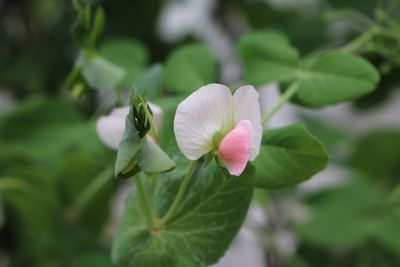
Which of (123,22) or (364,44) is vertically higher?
(364,44)

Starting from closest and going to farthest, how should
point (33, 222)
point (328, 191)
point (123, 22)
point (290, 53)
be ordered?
point (290, 53)
point (33, 222)
point (328, 191)
point (123, 22)

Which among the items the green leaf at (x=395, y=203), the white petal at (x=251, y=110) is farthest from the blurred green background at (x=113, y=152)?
the white petal at (x=251, y=110)

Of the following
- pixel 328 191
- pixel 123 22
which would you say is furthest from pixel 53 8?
pixel 328 191

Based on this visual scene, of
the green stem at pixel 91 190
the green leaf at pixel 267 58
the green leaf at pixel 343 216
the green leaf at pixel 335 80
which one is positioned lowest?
the green leaf at pixel 343 216

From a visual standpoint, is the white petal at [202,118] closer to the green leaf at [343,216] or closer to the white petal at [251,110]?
the white petal at [251,110]

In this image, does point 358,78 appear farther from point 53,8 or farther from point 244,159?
point 53,8

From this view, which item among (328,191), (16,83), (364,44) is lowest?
(328,191)
